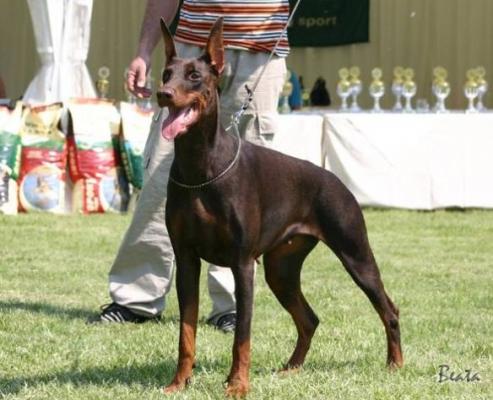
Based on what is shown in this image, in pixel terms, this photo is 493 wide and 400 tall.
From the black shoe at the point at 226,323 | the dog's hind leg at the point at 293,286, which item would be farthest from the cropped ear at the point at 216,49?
the black shoe at the point at 226,323

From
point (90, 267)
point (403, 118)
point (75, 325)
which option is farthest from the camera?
point (403, 118)

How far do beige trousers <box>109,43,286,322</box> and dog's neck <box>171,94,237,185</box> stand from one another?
1.19 metres

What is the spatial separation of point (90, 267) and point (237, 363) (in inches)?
130

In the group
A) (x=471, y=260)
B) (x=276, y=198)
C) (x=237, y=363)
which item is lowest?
(x=471, y=260)

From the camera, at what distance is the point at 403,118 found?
990 centimetres

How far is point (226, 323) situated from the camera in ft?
16.5

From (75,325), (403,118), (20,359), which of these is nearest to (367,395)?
(20,359)

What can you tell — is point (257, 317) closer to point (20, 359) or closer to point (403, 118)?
point (20, 359)

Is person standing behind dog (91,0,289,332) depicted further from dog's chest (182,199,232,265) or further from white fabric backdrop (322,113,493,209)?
white fabric backdrop (322,113,493,209)

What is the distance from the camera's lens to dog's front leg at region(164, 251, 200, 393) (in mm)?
3700

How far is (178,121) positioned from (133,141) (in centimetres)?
606

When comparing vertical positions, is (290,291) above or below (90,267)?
above

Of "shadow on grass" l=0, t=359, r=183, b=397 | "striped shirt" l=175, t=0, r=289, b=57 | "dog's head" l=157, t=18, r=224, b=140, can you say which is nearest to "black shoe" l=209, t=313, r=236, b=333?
"shadow on grass" l=0, t=359, r=183, b=397

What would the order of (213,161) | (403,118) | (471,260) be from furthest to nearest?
(403,118) → (471,260) → (213,161)
